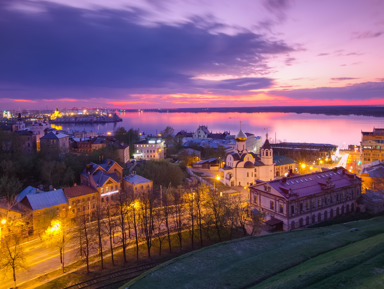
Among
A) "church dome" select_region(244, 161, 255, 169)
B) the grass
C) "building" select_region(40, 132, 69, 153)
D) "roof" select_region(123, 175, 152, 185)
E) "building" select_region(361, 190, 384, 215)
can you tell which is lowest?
the grass

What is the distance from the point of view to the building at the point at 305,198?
32.7 meters

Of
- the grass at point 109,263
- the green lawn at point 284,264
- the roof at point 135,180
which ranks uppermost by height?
the roof at point 135,180

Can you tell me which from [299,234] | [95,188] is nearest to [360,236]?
[299,234]

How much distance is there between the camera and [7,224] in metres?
25.4

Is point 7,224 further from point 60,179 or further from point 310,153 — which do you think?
point 310,153

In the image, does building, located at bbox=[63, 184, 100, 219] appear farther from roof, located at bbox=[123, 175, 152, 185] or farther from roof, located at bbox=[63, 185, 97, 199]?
roof, located at bbox=[123, 175, 152, 185]

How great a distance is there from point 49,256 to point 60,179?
1881 centimetres

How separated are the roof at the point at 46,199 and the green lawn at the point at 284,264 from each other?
16.6 meters

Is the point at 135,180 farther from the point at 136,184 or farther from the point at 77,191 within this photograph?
the point at 77,191

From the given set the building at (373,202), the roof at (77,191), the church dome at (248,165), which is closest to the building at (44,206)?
the roof at (77,191)

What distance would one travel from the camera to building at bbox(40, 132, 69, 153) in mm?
50844

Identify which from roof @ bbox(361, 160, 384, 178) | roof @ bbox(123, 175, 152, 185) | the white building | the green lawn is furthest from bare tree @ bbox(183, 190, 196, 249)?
roof @ bbox(361, 160, 384, 178)

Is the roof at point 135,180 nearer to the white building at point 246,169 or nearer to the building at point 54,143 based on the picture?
the white building at point 246,169

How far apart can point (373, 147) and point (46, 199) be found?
66.3 meters
